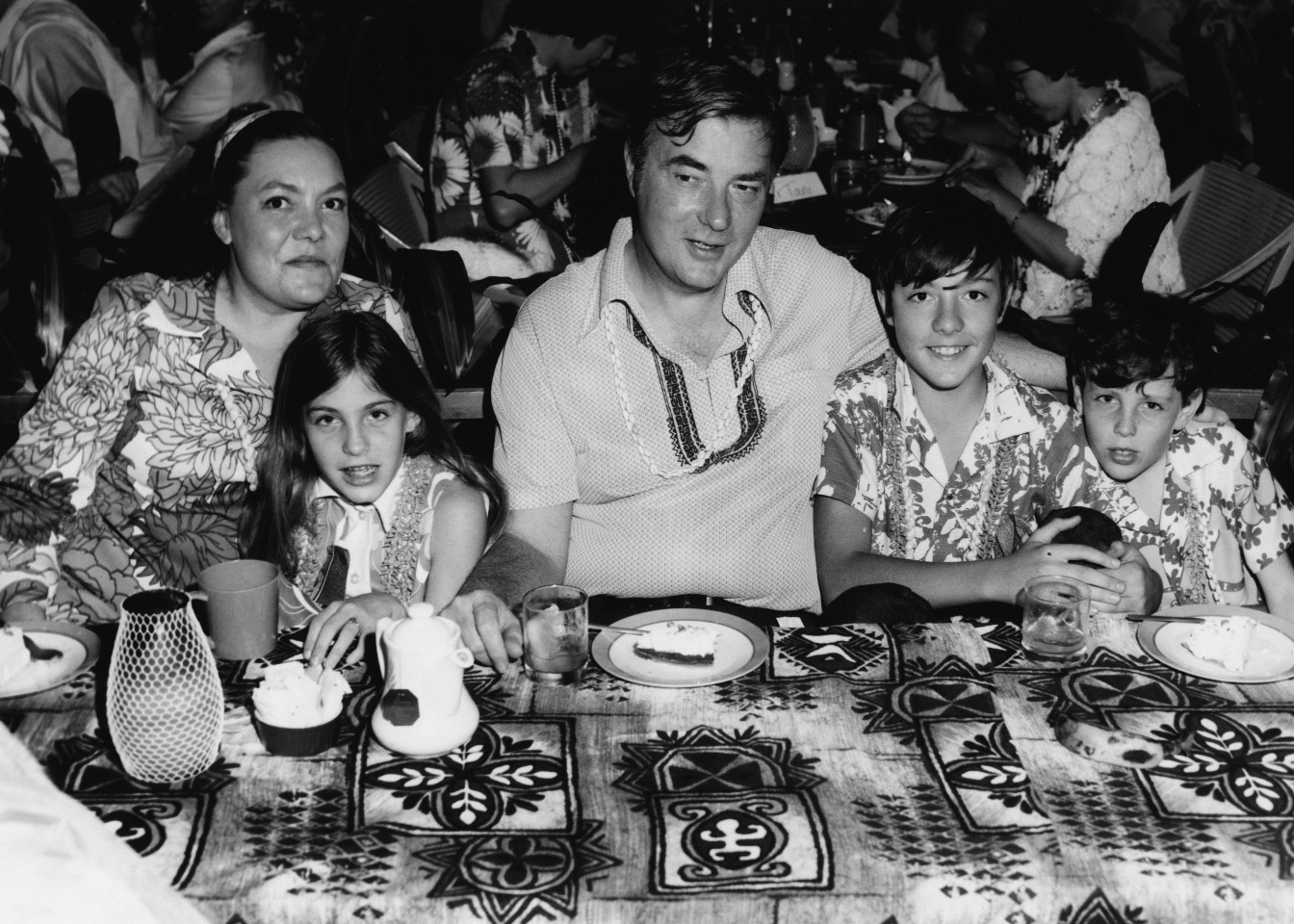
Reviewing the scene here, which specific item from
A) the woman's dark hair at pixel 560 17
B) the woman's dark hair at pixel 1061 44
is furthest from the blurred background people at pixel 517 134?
the woman's dark hair at pixel 1061 44

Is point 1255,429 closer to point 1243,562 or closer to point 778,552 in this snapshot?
point 1243,562

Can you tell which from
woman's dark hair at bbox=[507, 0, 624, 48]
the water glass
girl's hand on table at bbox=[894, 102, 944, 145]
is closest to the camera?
woman's dark hair at bbox=[507, 0, 624, 48]

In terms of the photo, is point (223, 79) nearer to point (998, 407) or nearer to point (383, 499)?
point (383, 499)

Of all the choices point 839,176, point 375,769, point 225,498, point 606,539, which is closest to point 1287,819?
point 375,769

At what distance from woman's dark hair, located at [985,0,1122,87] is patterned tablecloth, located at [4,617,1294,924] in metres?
2.55

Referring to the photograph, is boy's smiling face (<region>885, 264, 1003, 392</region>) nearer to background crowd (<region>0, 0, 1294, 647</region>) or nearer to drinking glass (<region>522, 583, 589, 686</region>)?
background crowd (<region>0, 0, 1294, 647</region>)

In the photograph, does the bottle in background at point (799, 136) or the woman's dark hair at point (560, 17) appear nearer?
the woman's dark hair at point (560, 17)

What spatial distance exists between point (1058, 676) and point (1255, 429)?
141cm

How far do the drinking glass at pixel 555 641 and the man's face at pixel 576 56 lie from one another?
3.06m

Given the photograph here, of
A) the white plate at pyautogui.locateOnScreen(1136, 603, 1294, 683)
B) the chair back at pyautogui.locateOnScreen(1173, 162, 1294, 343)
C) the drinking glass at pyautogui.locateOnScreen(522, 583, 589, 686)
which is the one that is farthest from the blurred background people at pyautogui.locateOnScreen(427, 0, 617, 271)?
the white plate at pyautogui.locateOnScreen(1136, 603, 1294, 683)

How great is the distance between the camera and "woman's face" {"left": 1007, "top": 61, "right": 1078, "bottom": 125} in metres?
3.70

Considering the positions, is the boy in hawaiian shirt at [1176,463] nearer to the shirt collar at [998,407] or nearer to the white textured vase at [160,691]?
the shirt collar at [998,407]

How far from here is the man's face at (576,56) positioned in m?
4.23

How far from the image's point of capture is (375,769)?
1448mm
